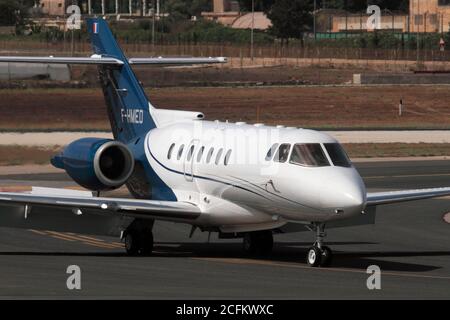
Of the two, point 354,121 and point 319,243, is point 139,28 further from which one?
point 319,243

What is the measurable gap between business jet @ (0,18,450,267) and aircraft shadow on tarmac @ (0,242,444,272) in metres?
0.51

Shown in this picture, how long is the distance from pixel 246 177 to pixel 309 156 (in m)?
1.65

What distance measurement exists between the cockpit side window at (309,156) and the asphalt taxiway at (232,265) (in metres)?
2.08

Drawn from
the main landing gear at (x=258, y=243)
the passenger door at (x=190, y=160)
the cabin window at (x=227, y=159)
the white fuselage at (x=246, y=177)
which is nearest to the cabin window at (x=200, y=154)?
the white fuselage at (x=246, y=177)

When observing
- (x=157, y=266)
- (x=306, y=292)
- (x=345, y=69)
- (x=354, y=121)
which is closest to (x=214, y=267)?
(x=157, y=266)

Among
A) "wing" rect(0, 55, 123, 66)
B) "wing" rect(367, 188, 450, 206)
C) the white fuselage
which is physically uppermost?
"wing" rect(0, 55, 123, 66)

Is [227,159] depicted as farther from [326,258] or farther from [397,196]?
[397,196]

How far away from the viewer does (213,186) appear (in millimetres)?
26453

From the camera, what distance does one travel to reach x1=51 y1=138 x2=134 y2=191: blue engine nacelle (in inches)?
1085

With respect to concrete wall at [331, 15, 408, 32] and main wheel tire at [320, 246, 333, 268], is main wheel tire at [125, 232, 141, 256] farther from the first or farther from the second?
concrete wall at [331, 15, 408, 32]

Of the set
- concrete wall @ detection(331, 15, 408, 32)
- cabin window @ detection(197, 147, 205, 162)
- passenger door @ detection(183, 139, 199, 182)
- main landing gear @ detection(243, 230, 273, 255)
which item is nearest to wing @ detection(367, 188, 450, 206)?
main landing gear @ detection(243, 230, 273, 255)

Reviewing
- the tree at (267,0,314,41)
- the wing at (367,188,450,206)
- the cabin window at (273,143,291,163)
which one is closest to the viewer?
the cabin window at (273,143,291,163)

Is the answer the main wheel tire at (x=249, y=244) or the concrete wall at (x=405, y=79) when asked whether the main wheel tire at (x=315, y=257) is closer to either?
the main wheel tire at (x=249, y=244)

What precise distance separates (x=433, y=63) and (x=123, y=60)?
95.9m
